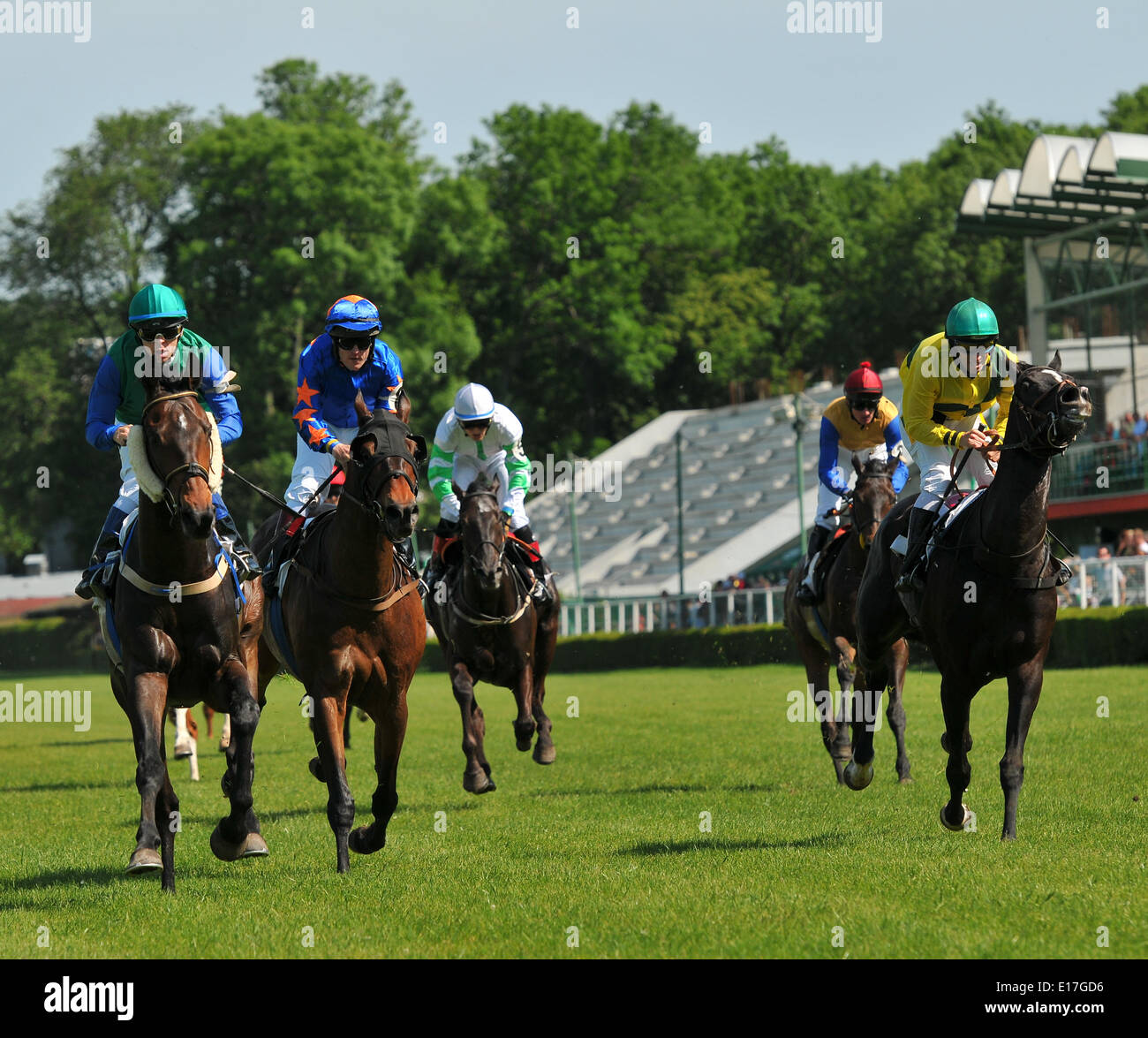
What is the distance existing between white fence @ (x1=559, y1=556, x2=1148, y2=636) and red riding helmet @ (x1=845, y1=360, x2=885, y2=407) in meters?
12.8

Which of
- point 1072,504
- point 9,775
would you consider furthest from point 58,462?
point 9,775

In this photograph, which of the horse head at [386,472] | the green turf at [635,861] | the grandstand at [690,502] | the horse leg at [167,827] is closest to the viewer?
the green turf at [635,861]

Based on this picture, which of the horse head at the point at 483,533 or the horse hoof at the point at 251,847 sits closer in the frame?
the horse hoof at the point at 251,847

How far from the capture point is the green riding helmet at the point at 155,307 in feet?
29.0

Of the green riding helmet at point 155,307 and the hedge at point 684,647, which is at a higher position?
the green riding helmet at point 155,307

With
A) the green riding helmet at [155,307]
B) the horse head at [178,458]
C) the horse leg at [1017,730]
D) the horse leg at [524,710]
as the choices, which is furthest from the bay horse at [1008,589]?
the green riding helmet at [155,307]

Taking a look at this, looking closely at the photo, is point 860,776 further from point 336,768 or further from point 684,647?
point 684,647

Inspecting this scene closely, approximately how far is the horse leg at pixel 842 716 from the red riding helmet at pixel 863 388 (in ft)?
6.01

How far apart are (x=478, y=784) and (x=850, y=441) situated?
4.00 metres

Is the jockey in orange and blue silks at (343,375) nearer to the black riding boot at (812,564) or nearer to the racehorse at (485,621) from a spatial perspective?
the racehorse at (485,621)

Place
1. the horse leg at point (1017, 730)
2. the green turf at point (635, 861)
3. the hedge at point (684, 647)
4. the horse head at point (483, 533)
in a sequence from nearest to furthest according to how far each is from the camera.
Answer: the green turf at point (635, 861) < the horse leg at point (1017, 730) < the horse head at point (483, 533) < the hedge at point (684, 647)

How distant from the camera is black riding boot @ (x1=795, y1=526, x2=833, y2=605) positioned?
13266mm

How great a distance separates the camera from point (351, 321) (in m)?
10.1
